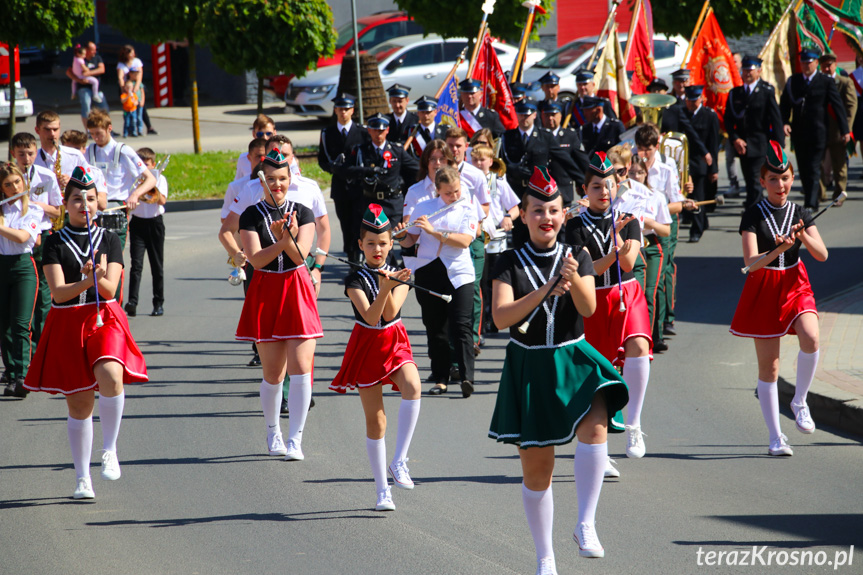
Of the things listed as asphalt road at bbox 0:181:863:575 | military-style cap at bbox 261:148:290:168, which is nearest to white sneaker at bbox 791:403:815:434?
asphalt road at bbox 0:181:863:575

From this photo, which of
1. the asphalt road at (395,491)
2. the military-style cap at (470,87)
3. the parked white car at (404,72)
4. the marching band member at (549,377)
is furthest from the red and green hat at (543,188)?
the parked white car at (404,72)

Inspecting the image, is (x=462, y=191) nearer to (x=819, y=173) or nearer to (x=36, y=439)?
(x=36, y=439)

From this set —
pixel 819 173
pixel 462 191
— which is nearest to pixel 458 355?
pixel 462 191

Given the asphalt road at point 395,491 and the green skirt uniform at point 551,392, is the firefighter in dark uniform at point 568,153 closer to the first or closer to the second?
the asphalt road at point 395,491

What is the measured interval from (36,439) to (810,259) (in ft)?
31.3

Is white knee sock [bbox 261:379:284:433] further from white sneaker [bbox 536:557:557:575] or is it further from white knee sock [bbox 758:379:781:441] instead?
white knee sock [bbox 758:379:781:441]

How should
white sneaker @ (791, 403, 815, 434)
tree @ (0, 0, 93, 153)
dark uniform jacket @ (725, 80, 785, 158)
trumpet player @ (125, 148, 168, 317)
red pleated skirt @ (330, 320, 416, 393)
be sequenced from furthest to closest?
tree @ (0, 0, 93, 153) < dark uniform jacket @ (725, 80, 785, 158) < trumpet player @ (125, 148, 168, 317) < white sneaker @ (791, 403, 815, 434) < red pleated skirt @ (330, 320, 416, 393)

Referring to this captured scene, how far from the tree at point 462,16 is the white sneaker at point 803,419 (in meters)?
13.4

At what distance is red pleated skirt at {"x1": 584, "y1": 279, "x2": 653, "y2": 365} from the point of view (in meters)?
6.87

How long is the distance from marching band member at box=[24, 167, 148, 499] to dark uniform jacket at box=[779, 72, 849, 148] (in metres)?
11.5

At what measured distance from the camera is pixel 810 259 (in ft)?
44.0

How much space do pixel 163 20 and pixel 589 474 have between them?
1788 cm

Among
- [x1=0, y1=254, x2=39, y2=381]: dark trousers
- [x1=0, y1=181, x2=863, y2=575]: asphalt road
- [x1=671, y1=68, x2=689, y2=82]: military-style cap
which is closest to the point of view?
[x1=0, y1=181, x2=863, y2=575]: asphalt road

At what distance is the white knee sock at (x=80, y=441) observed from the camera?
633 cm
